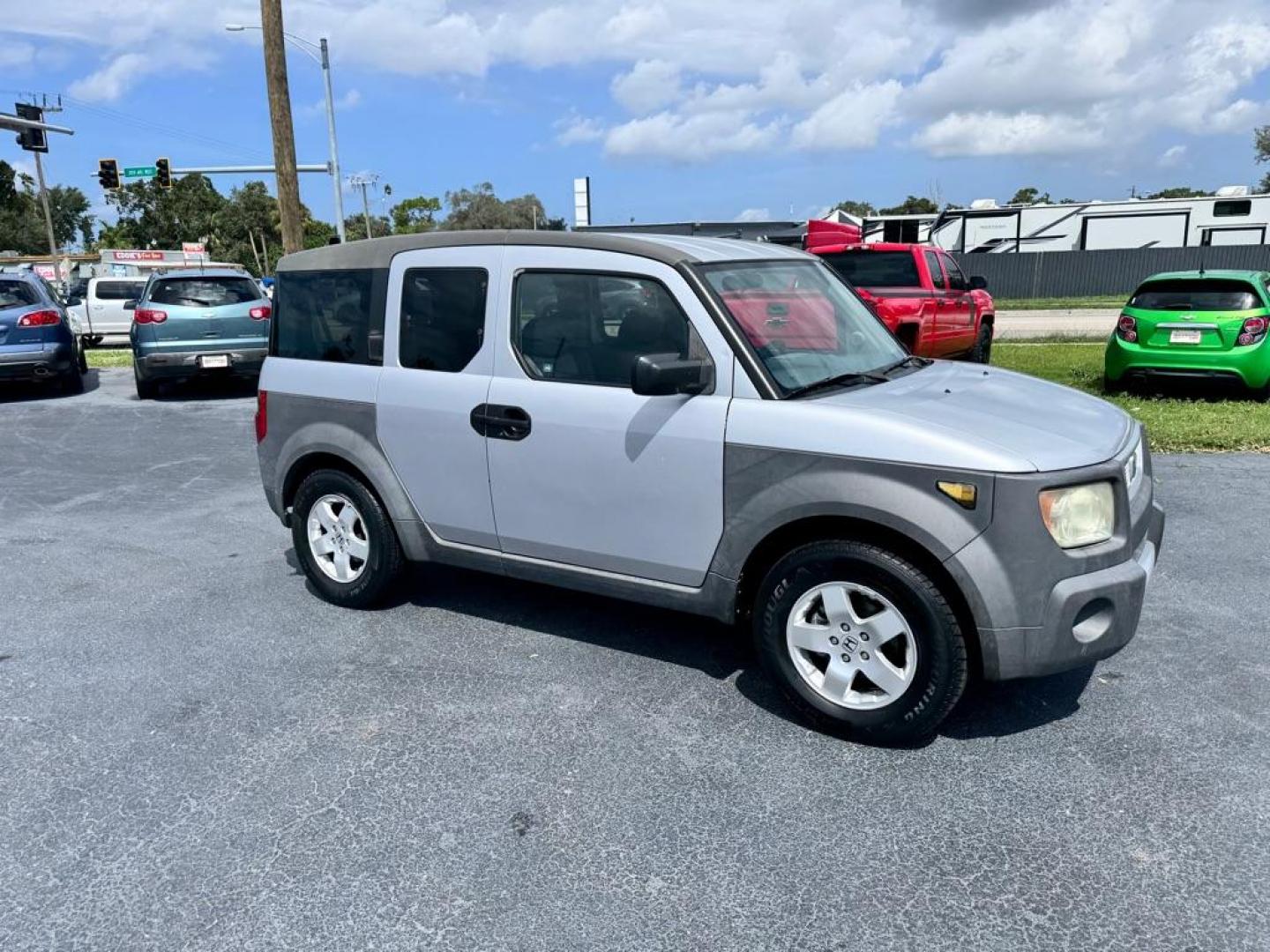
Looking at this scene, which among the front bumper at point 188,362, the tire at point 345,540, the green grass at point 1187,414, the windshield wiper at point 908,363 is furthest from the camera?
the front bumper at point 188,362

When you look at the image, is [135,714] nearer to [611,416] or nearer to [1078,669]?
[611,416]

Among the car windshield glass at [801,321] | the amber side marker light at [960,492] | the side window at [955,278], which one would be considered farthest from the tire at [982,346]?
the amber side marker light at [960,492]

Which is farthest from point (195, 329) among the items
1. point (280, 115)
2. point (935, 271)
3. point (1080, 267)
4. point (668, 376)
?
point (1080, 267)

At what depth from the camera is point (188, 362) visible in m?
12.4

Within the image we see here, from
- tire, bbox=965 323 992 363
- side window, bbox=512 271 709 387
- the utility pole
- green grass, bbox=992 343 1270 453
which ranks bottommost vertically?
green grass, bbox=992 343 1270 453

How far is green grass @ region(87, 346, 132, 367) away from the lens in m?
17.7

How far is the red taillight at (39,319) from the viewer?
12.5 m

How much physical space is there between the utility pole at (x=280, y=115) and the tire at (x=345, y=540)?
13.1 m

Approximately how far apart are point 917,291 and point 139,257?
48833mm

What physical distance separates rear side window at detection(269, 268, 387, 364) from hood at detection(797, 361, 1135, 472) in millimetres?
2235

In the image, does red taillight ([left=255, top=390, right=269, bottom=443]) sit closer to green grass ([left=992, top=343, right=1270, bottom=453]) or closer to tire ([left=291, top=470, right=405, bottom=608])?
tire ([left=291, top=470, right=405, bottom=608])

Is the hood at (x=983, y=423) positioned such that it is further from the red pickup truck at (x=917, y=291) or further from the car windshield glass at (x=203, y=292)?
the car windshield glass at (x=203, y=292)

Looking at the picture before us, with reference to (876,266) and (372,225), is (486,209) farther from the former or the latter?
(876,266)

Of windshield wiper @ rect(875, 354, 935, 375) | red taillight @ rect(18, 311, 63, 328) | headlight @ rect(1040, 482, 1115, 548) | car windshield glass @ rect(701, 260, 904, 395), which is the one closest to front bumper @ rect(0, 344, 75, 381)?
red taillight @ rect(18, 311, 63, 328)
